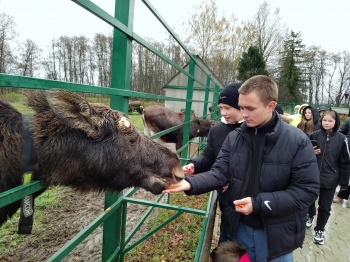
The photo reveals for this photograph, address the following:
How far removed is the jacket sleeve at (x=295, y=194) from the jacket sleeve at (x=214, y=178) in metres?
0.39

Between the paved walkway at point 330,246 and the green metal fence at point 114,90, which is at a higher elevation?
the green metal fence at point 114,90

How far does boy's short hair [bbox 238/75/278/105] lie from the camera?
1974mm

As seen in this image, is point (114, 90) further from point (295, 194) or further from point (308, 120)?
point (308, 120)

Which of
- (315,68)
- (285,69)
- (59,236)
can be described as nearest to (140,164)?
(59,236)

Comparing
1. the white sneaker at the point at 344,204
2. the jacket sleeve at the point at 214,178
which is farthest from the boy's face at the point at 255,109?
the white sneaker at the point at 344,204

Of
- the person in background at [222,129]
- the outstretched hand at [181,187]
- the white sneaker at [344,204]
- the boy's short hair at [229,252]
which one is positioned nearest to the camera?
the outstretched hand at [181,187]

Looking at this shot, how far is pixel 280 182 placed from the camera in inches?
77.7

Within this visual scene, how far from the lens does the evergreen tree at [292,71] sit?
41.0 metres

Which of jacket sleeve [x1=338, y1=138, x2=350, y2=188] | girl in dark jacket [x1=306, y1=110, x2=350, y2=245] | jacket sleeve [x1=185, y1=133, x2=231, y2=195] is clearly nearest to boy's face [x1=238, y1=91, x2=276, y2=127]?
jacket sleeve [x1=185, y1=133, x2=231, y2=195]

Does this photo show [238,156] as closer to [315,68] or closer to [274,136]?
[274,136]

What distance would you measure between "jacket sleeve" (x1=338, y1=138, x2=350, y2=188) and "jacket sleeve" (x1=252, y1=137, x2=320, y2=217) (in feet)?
8.94

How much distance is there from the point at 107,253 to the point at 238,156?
1467 millimetres

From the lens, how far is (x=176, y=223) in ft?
15.8

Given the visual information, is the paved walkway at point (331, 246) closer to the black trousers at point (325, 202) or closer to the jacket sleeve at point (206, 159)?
the black trousers at point (325, 202)
